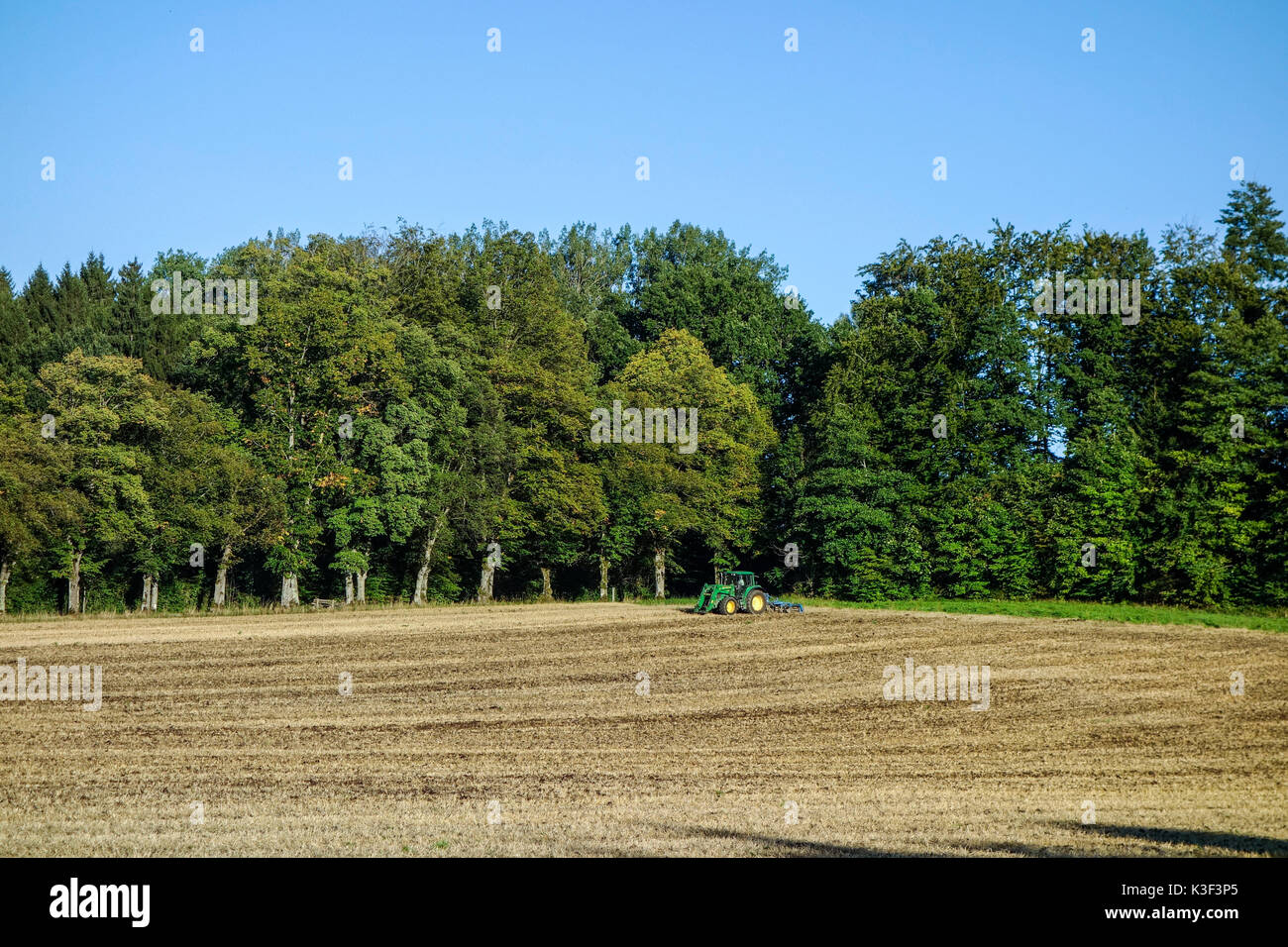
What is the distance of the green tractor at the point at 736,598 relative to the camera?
4866cm

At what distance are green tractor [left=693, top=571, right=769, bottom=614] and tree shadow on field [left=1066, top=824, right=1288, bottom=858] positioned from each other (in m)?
34.2

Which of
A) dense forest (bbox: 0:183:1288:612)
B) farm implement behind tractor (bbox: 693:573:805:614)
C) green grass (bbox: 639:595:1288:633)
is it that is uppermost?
dense forest (bbox: 0:183:1288:612)

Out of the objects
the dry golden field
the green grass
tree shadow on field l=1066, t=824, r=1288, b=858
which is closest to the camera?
tree shadow on field l=1066, t=824, r=1288, b=858

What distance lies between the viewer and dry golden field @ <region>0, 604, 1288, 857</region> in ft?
45.5

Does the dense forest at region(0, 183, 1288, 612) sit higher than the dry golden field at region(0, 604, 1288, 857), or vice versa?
the dense forest at region(0, 183, 1288, 612)

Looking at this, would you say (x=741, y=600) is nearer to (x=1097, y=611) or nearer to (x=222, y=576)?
(x=1097, y=611)

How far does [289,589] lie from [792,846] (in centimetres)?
5053

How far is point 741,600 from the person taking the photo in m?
48.6

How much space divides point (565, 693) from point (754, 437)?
4339cm

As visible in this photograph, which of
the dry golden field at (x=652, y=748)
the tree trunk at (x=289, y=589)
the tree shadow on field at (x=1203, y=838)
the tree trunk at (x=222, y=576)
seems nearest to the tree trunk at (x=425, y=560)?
the tree trunk at (x=289, y=589)

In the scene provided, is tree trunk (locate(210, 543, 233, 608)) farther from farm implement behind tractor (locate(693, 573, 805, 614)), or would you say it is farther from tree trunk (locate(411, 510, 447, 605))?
farm implement behind tractor (locate(693, 573, 805, 614))

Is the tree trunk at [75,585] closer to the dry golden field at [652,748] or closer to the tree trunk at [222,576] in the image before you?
the tree trunk at [222,576]

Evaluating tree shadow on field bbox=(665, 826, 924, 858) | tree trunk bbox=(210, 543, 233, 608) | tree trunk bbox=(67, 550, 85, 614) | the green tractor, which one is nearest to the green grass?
the green tractor

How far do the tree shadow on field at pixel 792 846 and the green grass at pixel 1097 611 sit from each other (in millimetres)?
35741
